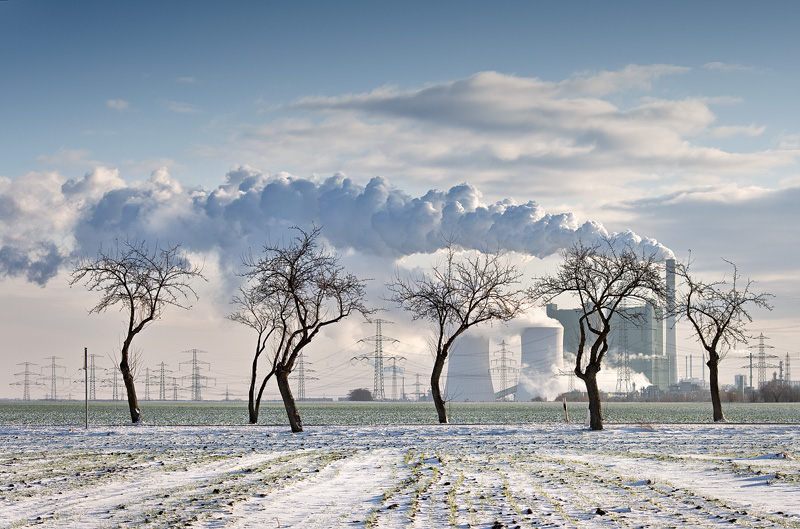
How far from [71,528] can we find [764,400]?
6123 inches

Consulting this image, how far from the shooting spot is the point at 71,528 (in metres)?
11.5

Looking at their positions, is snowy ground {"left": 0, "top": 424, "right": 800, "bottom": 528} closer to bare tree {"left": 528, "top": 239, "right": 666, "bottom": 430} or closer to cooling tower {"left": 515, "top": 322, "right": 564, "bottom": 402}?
bare tree {"left": 528, "top": 239, "right": 666, "bottom": 430}

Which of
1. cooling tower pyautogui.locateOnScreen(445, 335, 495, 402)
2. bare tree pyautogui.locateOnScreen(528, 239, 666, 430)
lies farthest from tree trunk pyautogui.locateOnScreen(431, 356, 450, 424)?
cooling tower pyautogui.locateOnScreen(445, 335, 495, 402)

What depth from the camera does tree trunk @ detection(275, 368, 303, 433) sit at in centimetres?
3172

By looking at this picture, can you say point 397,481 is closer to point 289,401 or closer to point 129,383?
point 289,401

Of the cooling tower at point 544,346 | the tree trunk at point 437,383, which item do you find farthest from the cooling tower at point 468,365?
the tree trunk at point 437,383

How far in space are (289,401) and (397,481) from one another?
16356 mm

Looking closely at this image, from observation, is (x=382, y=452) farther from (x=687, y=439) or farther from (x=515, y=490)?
(x=687, y=439)

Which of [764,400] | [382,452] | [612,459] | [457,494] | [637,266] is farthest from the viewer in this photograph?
[764,400]

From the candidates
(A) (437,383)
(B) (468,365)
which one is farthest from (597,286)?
(B) (468,365)

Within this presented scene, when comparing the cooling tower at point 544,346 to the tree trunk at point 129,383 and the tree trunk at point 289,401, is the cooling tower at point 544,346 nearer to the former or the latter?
the tree trunk at point 129,383

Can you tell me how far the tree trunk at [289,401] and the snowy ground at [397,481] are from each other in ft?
8.01

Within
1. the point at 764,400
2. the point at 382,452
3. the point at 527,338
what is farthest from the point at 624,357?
the point at 382,452

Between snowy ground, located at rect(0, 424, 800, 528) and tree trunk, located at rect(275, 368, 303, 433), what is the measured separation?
8.01 ft
